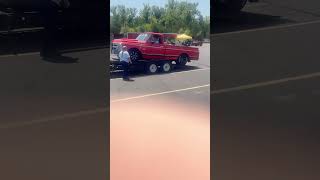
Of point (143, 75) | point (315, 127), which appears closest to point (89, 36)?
point (143, 75)

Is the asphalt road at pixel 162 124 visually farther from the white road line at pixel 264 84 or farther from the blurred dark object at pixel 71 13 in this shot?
the blurred dark object at pixel 71 13

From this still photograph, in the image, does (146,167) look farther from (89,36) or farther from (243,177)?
(89,36)

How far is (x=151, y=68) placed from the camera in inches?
102

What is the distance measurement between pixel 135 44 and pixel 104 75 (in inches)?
11.9

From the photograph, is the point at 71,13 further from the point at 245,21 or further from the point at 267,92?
the point at 267,92

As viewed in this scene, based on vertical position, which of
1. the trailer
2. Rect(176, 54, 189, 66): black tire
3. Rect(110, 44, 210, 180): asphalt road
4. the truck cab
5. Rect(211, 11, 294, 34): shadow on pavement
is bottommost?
Rect(110, 44, 210, 180): asphalt road

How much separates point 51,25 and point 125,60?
0.54 meters

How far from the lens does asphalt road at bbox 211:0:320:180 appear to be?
8.38 feet

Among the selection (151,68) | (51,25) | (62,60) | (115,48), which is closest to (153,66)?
(151,68)

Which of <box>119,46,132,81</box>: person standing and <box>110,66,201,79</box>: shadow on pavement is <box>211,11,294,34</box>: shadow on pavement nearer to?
<box>110,66,201,79</box>: shadow on pavement

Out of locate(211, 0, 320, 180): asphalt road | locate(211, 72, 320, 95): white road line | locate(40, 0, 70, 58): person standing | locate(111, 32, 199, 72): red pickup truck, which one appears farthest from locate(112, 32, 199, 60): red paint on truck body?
locate(40, 0, 70, 58): person standing

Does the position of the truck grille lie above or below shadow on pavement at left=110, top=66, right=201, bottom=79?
above

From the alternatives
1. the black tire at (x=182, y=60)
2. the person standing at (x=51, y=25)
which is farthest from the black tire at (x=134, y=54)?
the person standing at (x=51, y=25)

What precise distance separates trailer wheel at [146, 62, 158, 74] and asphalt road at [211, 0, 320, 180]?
403 millimetres
